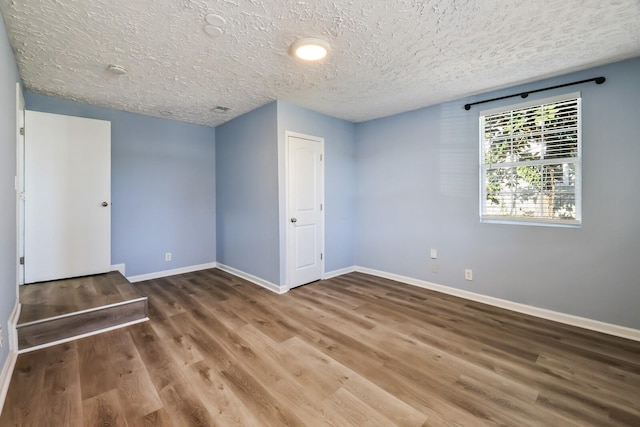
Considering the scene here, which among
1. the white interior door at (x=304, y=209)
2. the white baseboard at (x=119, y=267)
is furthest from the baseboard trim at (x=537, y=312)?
the white baseboard at (x=119, y=267)

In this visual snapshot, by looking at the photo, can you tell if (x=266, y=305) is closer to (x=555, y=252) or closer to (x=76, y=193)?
(x=76, y=193)

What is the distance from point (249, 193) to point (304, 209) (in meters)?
0.86

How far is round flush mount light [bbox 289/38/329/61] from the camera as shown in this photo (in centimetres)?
217

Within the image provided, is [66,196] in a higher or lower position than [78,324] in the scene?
higher

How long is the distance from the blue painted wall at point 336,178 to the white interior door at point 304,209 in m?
0.11

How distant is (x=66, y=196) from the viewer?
3.38 m

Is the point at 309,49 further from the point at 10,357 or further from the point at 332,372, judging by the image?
the point at 10,357

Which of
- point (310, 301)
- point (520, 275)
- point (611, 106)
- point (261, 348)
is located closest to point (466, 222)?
point (520, 275)

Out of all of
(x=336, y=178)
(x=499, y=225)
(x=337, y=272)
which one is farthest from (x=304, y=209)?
(x=499, y=225)

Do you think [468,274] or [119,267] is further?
[119,267]

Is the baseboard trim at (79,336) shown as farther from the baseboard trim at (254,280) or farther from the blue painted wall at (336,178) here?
the blue painted wall at (336,178)

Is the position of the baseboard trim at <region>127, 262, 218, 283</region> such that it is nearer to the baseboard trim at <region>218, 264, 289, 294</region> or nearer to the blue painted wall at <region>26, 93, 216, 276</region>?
the blue painted wall at <region>26, 93, 216, 276</region>

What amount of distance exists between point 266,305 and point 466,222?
257 centimetres

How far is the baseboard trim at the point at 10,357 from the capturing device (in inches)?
67.1
